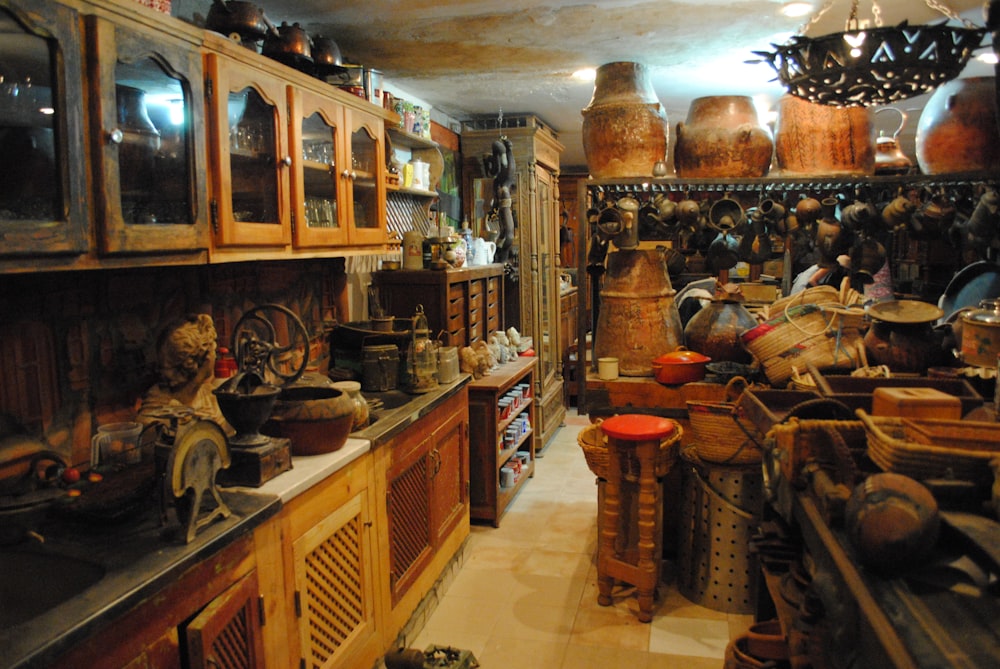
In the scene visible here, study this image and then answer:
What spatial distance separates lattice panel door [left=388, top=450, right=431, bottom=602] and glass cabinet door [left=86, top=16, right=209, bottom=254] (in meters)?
1.21

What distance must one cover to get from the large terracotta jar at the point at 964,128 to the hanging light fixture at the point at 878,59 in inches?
56.2

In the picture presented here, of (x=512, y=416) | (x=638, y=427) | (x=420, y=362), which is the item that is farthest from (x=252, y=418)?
(x=512, y=416)

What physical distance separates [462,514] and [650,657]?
3.78ft

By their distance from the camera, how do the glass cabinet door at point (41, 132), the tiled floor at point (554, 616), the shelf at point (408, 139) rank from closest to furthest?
the glass cabinet door at point (41, 132) < the tiled floor at point (554, 616) < the shelf at point (408, 139)

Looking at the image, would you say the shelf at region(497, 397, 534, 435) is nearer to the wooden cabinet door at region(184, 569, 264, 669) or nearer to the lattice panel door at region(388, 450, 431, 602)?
the lattice panel door at region(388, 450, 431, 602)

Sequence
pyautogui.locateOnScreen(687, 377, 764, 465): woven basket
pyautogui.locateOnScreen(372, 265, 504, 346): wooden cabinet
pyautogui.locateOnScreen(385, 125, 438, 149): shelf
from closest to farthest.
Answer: pyautogui.locateOnScreen(687, 377, 764, 465): woven basket
pyautogui.locateOnScreen(385, 125, 438, 149): shelf
pyautogui.locateOnScreen(372, 265, 504, 346): wooden cabinet

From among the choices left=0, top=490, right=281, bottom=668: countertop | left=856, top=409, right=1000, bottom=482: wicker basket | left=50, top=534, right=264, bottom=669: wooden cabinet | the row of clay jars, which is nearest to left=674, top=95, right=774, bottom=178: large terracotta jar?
the row of clay jars

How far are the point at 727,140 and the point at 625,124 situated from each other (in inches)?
18.5

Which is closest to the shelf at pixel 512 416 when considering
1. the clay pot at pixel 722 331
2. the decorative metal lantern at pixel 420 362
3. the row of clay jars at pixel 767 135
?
the decorative metal lantern at pixel 420 362

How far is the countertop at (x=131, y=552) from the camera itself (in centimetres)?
122

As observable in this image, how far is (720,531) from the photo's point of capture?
3.05m

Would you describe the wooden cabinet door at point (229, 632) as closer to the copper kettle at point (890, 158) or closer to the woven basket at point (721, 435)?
the woven basket at point (721, 435)

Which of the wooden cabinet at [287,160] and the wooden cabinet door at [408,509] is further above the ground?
the wooden cabinet at [287,160]

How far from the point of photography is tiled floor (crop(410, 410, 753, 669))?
281 cm
